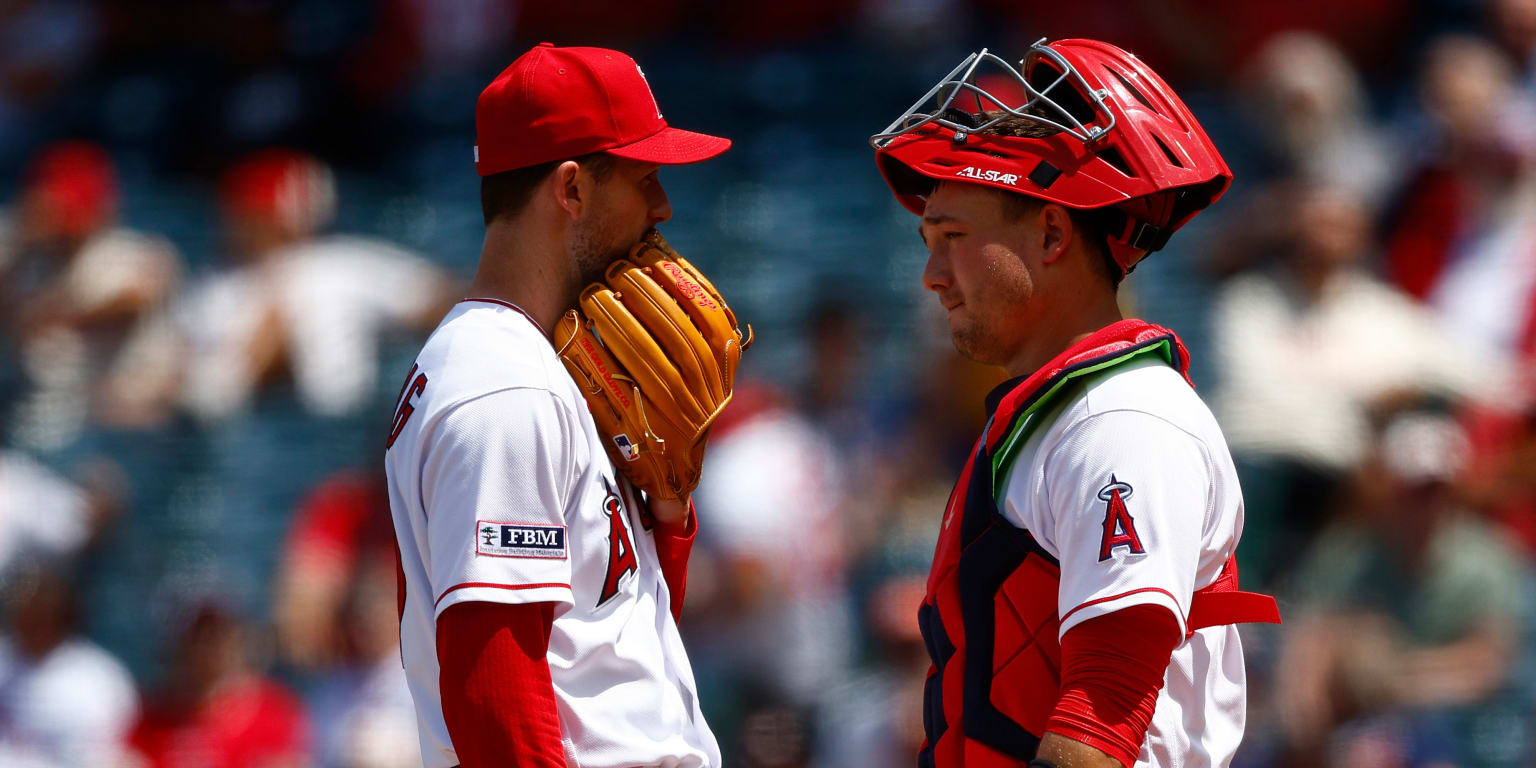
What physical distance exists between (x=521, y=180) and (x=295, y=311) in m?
4.99

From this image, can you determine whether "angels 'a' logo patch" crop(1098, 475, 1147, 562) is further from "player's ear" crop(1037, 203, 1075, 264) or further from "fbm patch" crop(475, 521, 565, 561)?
"fbm patch" crop(475, 521, 565, 561)

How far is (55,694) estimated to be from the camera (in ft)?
21.7

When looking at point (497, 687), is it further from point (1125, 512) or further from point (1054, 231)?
point (1054, 231)

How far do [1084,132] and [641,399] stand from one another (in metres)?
0.81

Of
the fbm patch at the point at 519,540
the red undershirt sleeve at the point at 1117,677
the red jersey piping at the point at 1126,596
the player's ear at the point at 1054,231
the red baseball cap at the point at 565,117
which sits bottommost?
the red undershirt sleeve at the point at 1117,677

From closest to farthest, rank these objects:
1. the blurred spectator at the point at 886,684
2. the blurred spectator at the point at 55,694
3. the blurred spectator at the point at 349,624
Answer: the blurred spectator at the point at 886,684, the blurred spectator at the point at 349,624, the blurred spectator at the point at 55,694

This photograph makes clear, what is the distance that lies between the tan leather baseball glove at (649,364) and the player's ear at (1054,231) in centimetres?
54

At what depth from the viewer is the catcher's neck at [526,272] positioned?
277 cm

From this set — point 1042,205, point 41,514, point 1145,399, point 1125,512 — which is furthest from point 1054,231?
point 41,514

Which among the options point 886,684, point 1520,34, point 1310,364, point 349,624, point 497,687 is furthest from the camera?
point 1520,34

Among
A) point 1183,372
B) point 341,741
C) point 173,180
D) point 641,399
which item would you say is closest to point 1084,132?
point 1183,372

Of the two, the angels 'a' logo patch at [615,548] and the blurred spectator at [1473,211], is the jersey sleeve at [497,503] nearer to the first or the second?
the angels 'a' logo patch at [615,548]

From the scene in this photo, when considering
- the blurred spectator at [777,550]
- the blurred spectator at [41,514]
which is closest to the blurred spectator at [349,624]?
the blurred spectator at [41,514]

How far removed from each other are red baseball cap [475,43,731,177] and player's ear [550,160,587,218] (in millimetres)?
20
